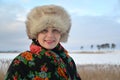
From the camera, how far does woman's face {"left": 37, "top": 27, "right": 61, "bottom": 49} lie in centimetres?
263

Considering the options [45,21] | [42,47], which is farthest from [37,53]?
[45,21]

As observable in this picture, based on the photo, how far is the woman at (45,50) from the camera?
8.36 ft

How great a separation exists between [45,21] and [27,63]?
15.0 inches

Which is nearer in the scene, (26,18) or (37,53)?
(37,53)

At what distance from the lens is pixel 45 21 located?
105 inches

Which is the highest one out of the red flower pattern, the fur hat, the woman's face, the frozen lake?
the fur hat

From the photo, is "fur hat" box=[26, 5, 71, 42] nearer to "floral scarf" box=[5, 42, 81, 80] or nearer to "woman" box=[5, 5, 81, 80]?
"woman" box=[5, 5, 81, 80]

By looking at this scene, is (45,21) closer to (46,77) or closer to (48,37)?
(48,37)

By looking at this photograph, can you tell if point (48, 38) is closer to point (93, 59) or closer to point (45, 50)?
point (45, 50)

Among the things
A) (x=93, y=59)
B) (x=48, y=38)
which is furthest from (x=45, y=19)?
(x=93, y=59)

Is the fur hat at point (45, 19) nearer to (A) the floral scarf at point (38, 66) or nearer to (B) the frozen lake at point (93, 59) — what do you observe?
(A) the floral scarf at point (38, 66)

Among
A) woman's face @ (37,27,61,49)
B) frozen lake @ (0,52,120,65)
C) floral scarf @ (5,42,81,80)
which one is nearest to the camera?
floral scarf @ (5,42,81,80)

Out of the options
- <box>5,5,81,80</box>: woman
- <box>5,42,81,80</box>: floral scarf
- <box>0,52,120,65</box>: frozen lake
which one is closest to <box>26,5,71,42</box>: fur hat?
<box>5,5,81,80</box>: woman

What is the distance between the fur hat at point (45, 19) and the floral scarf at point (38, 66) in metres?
0.13
